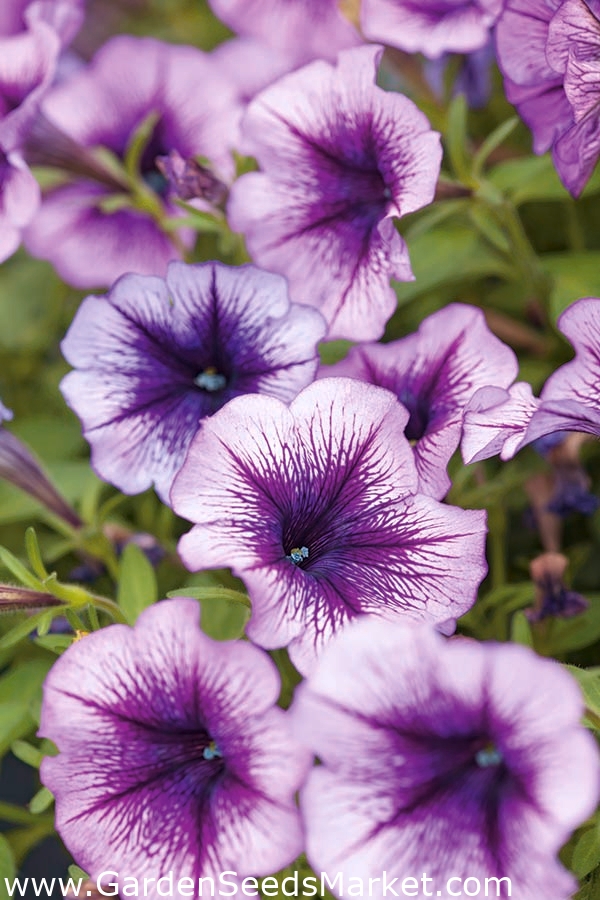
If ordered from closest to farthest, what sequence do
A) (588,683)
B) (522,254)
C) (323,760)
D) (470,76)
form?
(323,760) < (588,683) < (522,254) < (470,76)

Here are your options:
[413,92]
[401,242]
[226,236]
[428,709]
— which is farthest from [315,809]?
[413,92]

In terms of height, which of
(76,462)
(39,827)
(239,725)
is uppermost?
(239,725)

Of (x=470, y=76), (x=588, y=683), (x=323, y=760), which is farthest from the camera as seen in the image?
(x=470, y=76)

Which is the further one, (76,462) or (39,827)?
(76,462)

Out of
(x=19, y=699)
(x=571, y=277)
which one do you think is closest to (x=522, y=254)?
(x=571, y=277)

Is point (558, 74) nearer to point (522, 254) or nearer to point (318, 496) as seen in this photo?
point (522, 254)

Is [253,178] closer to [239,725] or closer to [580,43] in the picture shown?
[580,43]

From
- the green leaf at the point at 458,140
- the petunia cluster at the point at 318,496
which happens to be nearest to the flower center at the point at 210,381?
the petunia cluster at the point at 318,496
